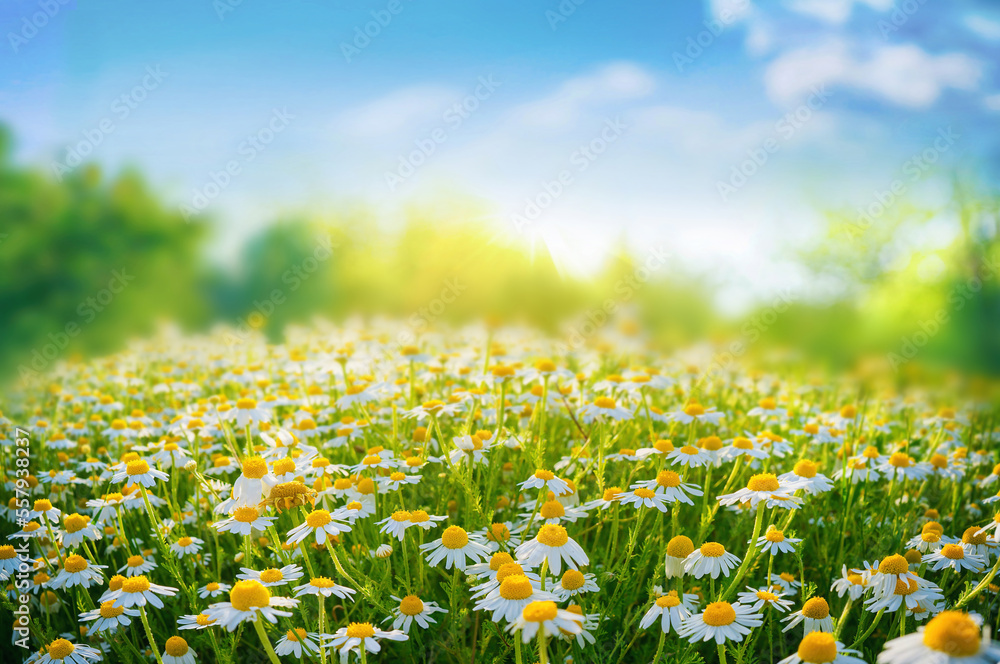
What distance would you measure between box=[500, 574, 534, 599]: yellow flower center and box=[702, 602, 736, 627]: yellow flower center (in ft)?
Answer: 1.91

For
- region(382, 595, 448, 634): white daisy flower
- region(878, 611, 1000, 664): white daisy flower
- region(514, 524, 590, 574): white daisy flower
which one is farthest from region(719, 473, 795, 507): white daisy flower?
region(382, 595, 448, 634): white daisy flower

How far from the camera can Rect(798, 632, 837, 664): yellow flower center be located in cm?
155

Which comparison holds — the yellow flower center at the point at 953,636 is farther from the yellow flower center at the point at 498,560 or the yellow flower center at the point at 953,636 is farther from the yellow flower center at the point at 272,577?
the yellow flower center at the point at 272,577

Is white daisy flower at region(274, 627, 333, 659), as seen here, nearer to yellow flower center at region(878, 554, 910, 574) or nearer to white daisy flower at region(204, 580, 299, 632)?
white daisy flower at region(204, 580, 299, 632)

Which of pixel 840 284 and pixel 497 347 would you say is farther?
pixel 840 284

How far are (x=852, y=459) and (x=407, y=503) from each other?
2283 millimetres

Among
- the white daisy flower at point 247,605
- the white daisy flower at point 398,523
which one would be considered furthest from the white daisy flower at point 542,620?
the white daisy flower at point 398,523

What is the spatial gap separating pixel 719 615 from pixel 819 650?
1.39 ft

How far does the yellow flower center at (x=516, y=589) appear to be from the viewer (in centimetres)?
177

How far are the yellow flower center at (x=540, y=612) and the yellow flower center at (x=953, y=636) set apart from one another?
0.79 metres

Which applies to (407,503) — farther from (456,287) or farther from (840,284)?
(840,284)

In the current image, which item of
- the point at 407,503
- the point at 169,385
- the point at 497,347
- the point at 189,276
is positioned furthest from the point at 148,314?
the point at 407,503

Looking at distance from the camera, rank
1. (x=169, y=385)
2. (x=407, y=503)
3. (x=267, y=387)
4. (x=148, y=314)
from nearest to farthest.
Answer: (x=407, y=503) → (x=267, y=387) → (x=169, y=385) → (x=148, y=314)

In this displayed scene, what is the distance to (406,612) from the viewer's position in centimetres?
222
